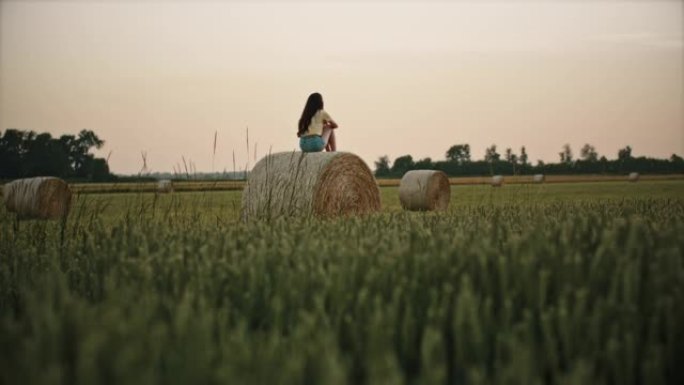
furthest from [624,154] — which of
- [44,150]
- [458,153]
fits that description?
[44,150]

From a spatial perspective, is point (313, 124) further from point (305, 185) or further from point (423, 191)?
point (423, 191)

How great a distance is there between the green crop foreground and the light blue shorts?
772cm

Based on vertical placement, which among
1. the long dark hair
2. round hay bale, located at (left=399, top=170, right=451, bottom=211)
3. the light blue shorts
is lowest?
round hay bale, located at (left=399, top=170, right=451, bottom=211)

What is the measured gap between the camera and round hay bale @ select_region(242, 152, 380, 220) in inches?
403

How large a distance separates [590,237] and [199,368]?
2804mm

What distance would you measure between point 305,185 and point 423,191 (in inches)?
384

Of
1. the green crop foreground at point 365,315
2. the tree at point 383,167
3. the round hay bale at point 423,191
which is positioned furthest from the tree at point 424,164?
the green crop foreground at point 365,315

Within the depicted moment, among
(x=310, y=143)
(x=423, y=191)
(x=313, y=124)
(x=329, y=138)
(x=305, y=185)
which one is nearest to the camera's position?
(x=305, y=185)

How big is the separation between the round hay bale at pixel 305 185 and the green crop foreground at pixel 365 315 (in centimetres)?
582

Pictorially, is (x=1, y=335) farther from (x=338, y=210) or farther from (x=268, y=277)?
(x=338, y=210)

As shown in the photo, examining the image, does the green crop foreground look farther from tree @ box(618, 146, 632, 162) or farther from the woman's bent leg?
tree @ box(618, 146, 632, 162)

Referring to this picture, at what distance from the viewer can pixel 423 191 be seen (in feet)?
64.1

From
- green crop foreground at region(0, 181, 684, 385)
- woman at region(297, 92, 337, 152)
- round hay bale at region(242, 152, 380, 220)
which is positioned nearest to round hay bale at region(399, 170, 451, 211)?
woman at region(297, 92, 337, 152)

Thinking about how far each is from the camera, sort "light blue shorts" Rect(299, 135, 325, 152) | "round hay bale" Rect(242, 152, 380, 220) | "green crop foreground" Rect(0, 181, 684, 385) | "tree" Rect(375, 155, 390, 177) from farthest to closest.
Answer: "tree" Rect(375, 155, 390, 177) < "light blue shorts" Rect(299, 135, 325, 152) < "round hay bale" Rect(242, 152, 380, 220) < "green crop foreground" Rect(0, 181, 684, 385)
